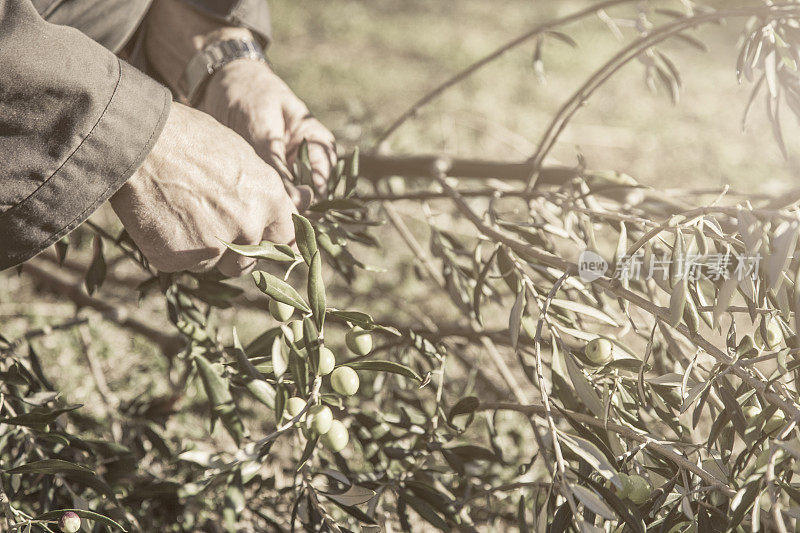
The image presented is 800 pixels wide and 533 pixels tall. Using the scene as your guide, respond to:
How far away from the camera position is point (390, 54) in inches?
179

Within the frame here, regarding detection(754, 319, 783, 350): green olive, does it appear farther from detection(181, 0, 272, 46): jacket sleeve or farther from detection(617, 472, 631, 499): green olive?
detection(181, 0, 272, 46): jacket sleeve

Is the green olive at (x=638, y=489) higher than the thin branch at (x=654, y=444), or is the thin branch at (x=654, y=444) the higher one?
the thin branch at (x=654, y=444)

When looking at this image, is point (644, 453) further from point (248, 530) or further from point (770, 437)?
point (248, 530)

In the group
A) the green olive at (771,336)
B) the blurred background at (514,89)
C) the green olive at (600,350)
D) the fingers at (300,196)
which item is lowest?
the blurred background at (514,89)

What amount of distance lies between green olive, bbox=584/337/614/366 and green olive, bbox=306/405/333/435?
1.06ft

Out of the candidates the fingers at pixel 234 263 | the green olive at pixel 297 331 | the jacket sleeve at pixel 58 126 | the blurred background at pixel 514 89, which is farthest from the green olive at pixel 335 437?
the blurred background at pixel 514 89

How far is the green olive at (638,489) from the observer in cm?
77

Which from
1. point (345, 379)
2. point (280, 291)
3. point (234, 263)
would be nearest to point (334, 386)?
point (345, 379)

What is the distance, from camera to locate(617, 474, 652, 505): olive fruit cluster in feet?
2.53

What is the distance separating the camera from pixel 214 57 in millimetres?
1369

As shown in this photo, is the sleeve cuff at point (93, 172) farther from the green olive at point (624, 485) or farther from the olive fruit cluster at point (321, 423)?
the green olive at point (624, 485)

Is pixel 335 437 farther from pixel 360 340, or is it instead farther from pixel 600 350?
pixel 600 350

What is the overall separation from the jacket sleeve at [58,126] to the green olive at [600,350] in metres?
0.61

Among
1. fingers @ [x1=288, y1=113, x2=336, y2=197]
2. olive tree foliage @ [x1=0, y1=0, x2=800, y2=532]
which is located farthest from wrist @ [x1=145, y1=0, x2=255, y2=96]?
olive tree foliage @ [x1=0, y1=0, x2=800, y2=532]
